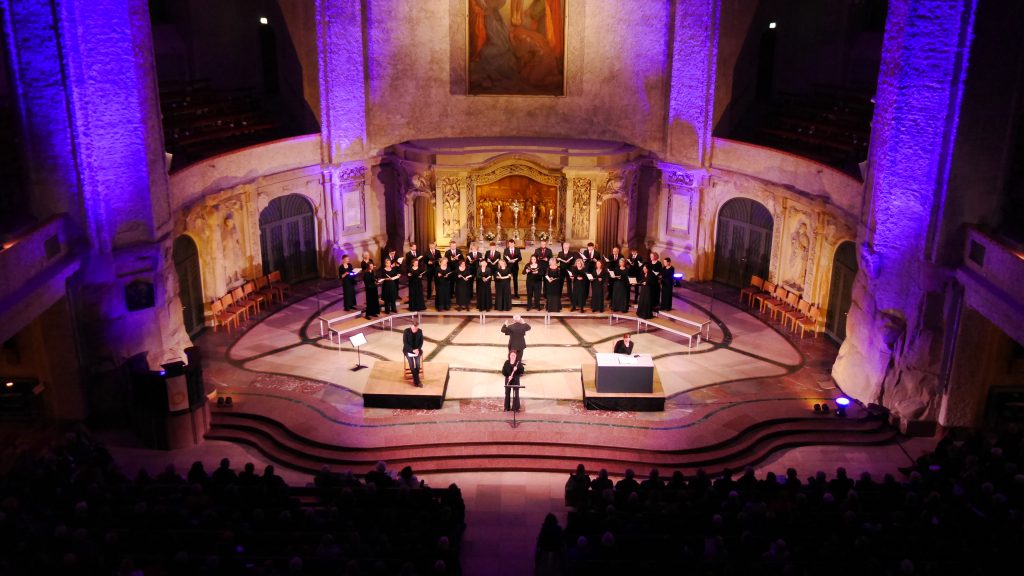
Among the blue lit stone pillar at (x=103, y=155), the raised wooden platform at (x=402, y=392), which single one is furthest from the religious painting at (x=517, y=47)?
the raised wooden platform at (x=402, y=392)

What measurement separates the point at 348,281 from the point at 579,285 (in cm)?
535

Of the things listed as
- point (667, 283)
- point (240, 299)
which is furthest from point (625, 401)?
point (240, 299)

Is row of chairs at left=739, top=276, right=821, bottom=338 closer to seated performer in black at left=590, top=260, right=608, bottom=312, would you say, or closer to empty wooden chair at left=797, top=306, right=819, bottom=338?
empty wooden chair at left=797, top=306, right=819, bottom=338

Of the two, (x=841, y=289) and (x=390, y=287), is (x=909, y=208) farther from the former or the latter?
(x=390, y=287)

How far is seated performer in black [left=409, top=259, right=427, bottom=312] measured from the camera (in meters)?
19.5

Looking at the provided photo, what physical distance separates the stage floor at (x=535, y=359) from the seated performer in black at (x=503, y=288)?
46cm

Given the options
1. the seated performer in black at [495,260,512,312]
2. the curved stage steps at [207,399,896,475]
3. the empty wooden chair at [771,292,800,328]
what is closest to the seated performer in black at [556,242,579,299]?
the seated performer in black at [495,260,512,312]

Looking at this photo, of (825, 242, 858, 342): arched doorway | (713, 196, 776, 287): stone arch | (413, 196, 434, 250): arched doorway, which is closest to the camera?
(825, 242, 858, 342): arched doorway

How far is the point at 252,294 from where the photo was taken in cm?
2122

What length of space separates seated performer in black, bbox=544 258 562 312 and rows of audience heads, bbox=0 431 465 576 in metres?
8.26

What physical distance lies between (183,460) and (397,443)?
3574mm

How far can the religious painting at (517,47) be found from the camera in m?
23.7

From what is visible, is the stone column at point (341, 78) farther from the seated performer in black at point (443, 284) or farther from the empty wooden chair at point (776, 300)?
the empty wooden chair at point (776, 300)

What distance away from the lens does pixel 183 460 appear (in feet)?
47.3
